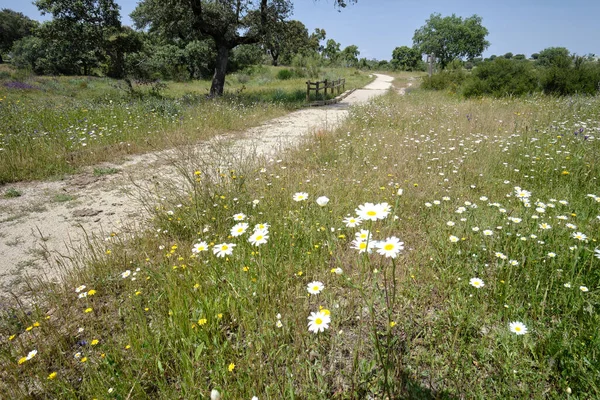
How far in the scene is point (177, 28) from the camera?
45.3 feet

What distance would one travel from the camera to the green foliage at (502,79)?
42.3 feet

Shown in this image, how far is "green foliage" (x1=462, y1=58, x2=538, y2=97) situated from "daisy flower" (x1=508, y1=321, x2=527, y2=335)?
13.9 meters

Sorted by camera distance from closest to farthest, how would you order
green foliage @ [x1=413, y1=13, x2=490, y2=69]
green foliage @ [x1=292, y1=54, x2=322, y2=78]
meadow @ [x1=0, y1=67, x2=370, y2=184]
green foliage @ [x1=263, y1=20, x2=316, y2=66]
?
1. meadow @ [x1=0, y1=67, x2=370, y2=184]
2. green foliage @ [x1=263, y1=20, x2=316, y2=66]
3. green foliage @ [x1=292, y1=54, x2=322, y2=78]
4. green foliage @ [x1=413, y1=13, x2=490, y2=69]

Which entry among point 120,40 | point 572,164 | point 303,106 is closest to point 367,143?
point 572,164

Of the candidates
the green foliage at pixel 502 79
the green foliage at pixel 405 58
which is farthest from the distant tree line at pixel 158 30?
the green foliage at pixel 405 58

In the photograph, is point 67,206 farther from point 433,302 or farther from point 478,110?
point 478,110

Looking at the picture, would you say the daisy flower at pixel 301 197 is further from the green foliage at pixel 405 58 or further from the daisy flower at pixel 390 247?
the green foliage at pixel 405 58

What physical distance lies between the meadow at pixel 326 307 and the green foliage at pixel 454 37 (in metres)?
76.5

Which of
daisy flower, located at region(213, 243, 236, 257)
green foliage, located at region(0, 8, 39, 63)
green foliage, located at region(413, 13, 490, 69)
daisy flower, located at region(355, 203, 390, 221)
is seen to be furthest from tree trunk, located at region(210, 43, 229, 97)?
green foliage, located at region(413, 13, 490, 69)

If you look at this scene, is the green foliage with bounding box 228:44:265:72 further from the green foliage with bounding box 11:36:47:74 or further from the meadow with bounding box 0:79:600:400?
the meadow with bounding box 0:79:600:400

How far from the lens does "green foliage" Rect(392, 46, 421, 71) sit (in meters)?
93.5

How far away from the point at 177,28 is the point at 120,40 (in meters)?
3.44

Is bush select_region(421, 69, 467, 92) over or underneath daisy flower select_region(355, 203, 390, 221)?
over

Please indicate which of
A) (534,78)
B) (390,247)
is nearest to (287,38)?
(534,78)
